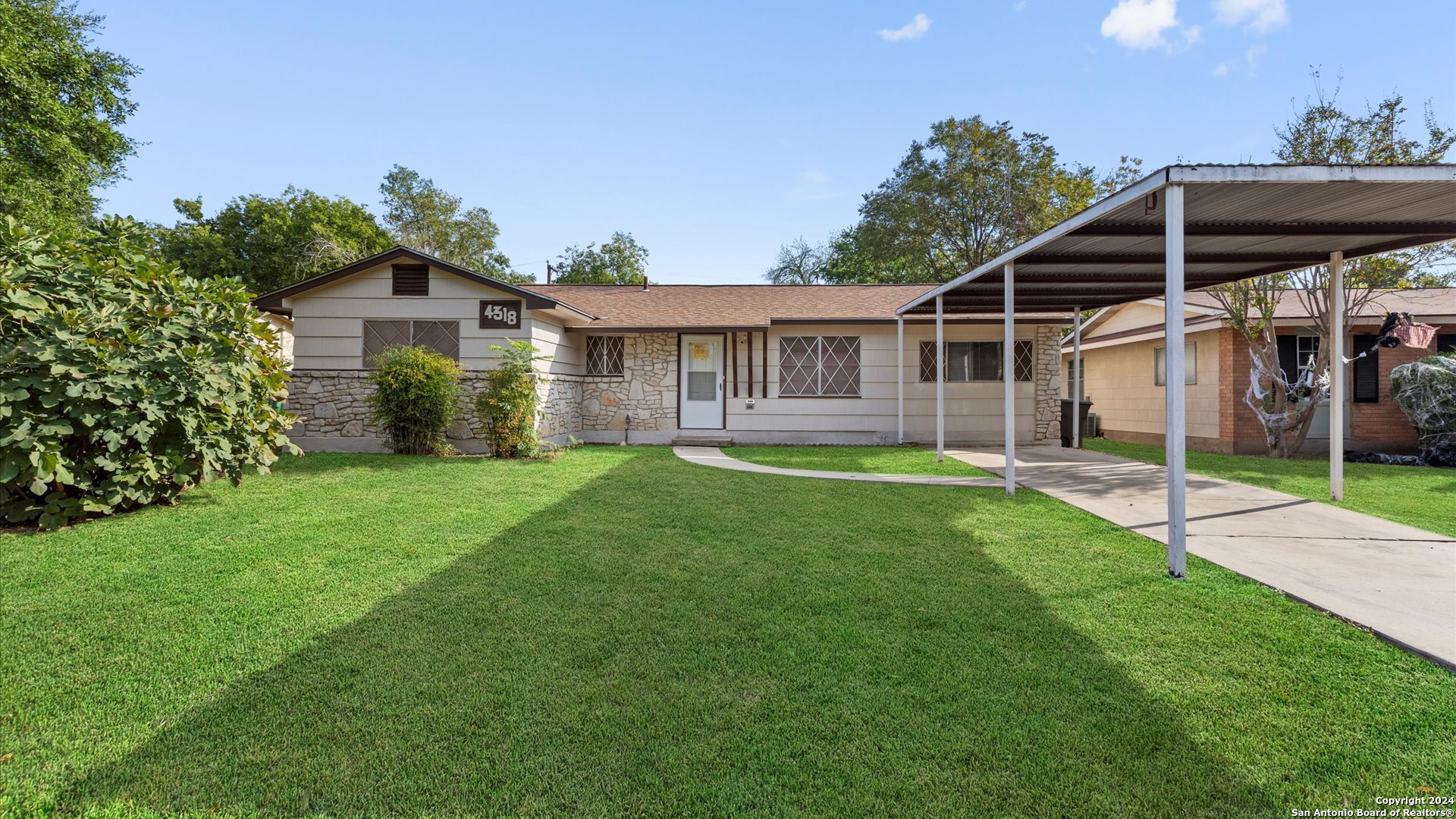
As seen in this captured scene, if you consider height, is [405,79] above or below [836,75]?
below

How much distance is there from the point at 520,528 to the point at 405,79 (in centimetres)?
1387

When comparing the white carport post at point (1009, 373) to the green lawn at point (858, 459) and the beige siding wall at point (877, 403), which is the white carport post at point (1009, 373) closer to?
the green lawn at point (858, 459)

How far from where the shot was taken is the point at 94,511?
16.4ft

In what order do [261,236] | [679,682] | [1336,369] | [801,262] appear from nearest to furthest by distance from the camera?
[679,682] → [1336,369] → [261,236] → [801,262]

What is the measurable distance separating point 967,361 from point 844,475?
5862mm

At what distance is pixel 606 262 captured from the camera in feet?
121

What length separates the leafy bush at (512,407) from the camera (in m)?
9.09

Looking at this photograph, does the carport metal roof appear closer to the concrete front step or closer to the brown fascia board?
the concrete front step

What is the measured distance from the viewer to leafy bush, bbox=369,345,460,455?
8984mm

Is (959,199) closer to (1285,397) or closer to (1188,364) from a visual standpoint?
(1188,364)

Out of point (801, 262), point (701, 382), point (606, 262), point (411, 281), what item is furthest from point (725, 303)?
point (606, 262)

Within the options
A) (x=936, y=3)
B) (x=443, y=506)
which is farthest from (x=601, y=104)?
(x=443, y=506)

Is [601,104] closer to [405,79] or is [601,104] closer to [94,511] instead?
[405,79]

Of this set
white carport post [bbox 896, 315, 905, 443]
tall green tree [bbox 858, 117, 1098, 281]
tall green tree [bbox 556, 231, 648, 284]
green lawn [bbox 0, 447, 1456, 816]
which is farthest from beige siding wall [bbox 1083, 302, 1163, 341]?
tall green tree [bbox 556, 231, 648, 284]
